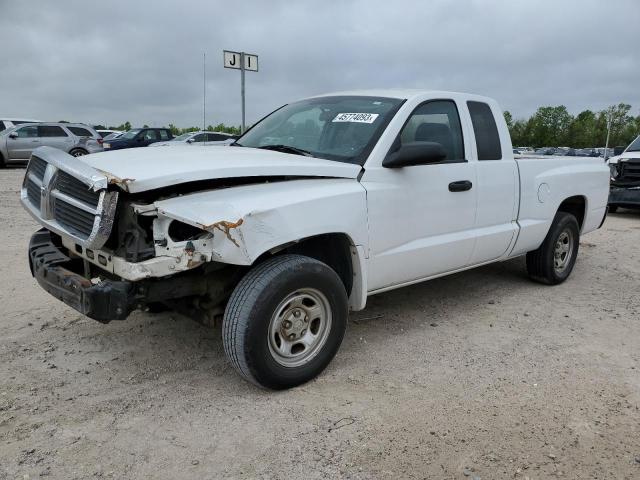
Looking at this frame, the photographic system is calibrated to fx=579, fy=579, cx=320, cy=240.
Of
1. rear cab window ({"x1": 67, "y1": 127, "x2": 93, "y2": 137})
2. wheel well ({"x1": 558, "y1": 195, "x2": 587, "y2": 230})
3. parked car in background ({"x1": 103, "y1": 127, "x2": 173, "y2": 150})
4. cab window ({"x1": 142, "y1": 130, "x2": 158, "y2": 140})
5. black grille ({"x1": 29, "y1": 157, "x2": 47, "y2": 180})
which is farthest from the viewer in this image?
cab window ({"x1": 142, "y1": 130, "x2": 158, "y2": 140})

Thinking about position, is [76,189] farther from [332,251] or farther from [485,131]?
[485,131]

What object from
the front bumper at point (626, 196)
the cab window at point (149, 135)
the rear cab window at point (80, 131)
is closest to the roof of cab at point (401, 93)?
the front bumper at point (626, 196)

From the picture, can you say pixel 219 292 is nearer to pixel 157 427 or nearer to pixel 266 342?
pixel 266 342

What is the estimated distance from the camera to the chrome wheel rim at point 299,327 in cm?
333

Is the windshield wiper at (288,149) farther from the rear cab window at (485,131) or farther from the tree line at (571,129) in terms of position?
the tree line at (571,129)

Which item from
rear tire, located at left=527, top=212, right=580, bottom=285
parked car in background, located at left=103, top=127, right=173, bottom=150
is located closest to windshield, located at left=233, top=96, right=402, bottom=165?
rear tire, located at left=527, top=212, right=580, bottom=285

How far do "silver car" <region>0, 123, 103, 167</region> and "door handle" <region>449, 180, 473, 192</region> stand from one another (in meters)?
17.6

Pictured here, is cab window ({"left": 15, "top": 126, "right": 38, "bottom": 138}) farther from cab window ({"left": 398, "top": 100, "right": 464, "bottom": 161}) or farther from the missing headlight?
the missing headlight

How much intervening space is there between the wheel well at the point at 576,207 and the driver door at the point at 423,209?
208 cm

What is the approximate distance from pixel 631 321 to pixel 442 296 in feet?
5.16

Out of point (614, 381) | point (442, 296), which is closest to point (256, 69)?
point (442, 296)

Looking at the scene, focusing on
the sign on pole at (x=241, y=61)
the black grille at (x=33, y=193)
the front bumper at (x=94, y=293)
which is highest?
the sign on pole at (x=241, y=61)

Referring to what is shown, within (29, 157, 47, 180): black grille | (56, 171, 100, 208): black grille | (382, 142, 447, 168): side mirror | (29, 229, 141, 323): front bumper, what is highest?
(382, 142, 447, 168): side mirror

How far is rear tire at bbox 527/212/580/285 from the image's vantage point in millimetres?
5695
